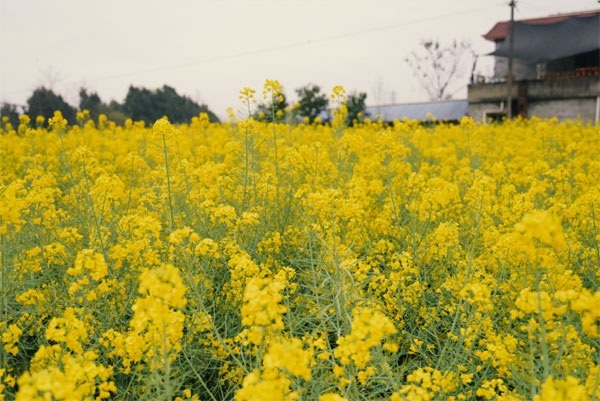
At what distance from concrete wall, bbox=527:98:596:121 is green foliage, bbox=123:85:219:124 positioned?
2418 centimetres

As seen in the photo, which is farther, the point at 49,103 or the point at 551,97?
the point at 551,97

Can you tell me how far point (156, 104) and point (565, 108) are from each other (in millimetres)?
31356

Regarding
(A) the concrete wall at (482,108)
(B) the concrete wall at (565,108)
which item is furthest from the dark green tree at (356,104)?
(B) the concrete wall at (565,108)

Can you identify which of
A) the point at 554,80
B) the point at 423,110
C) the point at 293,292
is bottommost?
the point at 293,292

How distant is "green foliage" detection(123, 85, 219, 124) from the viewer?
3416 cm

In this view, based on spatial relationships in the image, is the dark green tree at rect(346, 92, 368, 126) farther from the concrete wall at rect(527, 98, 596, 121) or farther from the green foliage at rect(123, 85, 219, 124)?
the green foliage at rect(123, 85, 219, 124)

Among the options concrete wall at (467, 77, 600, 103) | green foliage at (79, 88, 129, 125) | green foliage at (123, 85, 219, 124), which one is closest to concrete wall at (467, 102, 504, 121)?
concrete wall at (467, 77, 600, 103)

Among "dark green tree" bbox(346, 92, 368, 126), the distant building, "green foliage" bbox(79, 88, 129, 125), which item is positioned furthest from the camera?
"dark green tree" bbox(346, 92, 368, 126)

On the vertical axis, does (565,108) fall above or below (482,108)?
below

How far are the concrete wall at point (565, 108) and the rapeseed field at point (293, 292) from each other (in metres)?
17.9

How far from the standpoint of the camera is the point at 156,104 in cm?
3669

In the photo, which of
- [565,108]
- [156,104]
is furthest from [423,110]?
[156,104]

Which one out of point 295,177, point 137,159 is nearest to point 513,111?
point 295,177

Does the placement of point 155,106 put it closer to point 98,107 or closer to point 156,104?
point 156,104
